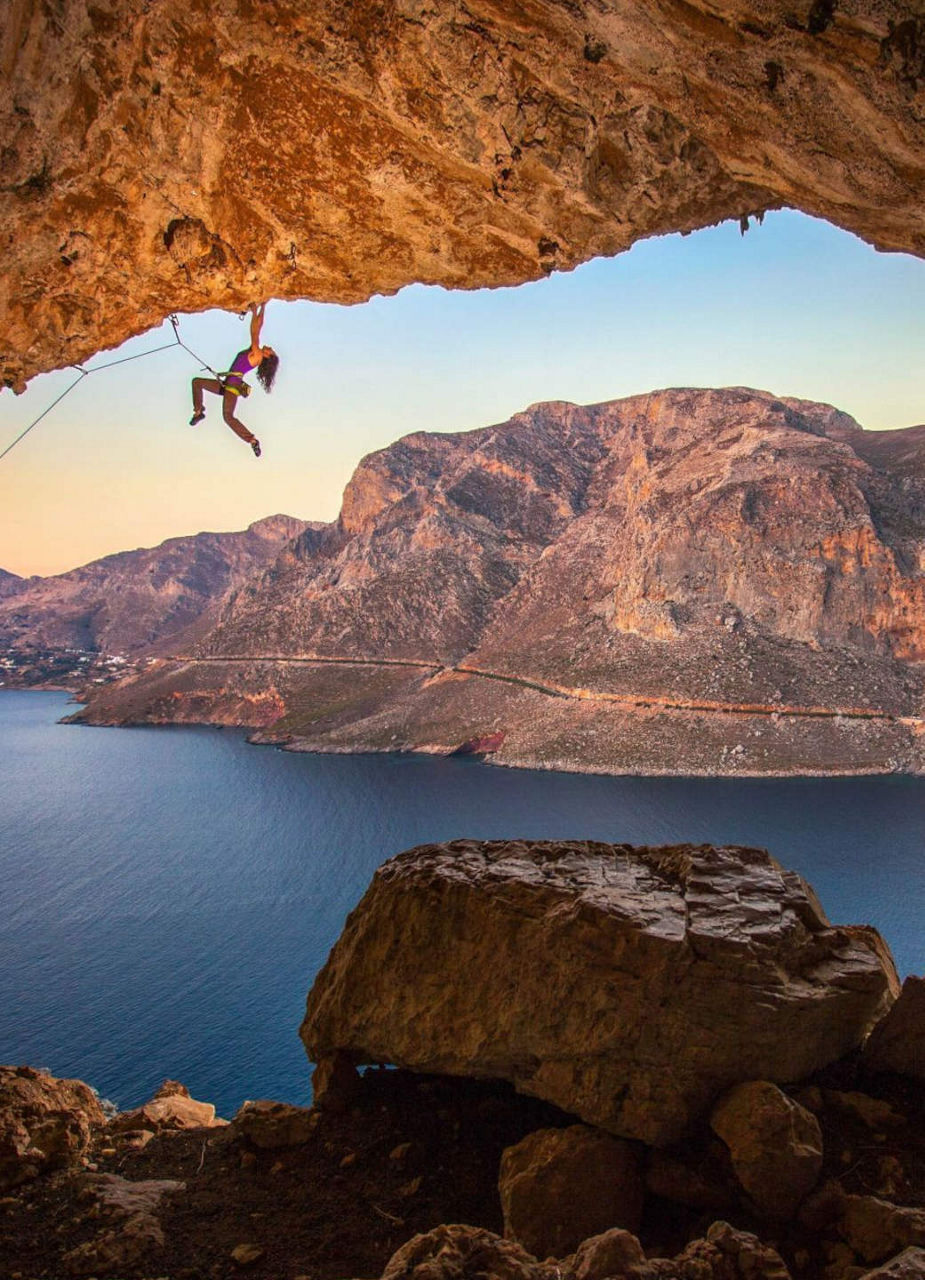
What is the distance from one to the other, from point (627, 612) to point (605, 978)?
62625 millimetres

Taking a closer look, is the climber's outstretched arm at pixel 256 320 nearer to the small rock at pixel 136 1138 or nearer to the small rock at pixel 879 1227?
the small rock at pixel 136 1138

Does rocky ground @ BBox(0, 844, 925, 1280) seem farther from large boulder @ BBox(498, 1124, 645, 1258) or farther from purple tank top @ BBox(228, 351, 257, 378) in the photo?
purple tank top @ BBox(228, 351, 257, 378)

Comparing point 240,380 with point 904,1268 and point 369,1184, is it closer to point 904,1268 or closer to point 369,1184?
point 369,1184

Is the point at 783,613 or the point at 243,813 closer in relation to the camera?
the point at 243,813

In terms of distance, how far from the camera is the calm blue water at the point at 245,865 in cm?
2136

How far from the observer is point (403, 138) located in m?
6.11

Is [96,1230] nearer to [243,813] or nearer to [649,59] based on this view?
[649,59]

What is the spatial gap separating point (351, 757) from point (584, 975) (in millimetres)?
60278

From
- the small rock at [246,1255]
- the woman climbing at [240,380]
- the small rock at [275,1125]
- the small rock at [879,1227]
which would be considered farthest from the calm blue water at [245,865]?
the small rock at [879,1227]

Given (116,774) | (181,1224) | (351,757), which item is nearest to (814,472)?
(351,757)

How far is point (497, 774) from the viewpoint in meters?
53.9

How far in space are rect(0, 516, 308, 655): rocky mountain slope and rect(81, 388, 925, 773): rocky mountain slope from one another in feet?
186

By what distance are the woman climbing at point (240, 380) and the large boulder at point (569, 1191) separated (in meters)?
7.70

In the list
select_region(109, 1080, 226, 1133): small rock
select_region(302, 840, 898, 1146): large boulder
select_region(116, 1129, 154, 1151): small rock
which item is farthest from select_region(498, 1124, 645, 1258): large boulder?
select_region(109, 1080, 226, 1133): small rock
